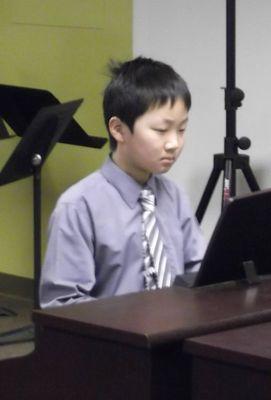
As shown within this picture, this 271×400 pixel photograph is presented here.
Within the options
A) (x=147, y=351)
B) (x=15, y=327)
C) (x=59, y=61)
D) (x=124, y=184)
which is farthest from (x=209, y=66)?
(x=147, y=351)

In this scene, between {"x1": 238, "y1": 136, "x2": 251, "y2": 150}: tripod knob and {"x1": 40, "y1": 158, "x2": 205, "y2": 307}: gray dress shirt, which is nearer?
{"x1": 40, "y1": 158, "x2": 205, "y2": 307}: gray dress shirt

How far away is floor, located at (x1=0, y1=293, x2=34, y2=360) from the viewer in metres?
3.73

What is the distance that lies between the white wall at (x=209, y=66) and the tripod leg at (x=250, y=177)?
256 mm

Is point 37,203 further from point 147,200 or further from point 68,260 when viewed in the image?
point 68,260

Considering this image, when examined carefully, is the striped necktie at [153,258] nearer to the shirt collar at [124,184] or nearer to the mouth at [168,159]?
the shirt collar at [124,184]

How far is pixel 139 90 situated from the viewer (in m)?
1.98

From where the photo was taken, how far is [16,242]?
460 cm

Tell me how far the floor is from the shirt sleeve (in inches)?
63.3

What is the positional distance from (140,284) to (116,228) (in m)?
0.13

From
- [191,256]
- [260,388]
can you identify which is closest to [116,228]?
[191,256]

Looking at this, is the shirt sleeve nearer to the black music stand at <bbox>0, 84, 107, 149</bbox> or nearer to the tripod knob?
the tripod knob

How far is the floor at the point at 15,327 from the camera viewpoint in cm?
373

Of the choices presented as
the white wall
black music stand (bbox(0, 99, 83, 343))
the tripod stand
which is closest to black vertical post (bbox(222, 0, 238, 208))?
the tripod stand

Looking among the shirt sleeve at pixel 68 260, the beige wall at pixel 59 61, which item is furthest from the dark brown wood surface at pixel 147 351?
the beige wall at pixel 59 61
